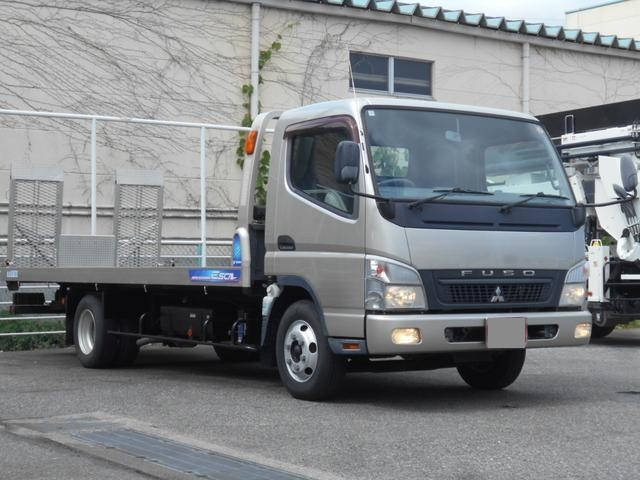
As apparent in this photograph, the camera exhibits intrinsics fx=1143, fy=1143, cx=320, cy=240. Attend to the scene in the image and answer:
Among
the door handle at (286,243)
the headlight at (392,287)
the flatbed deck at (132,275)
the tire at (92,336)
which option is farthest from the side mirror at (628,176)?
the tire at (92,336)

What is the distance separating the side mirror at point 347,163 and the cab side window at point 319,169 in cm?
27

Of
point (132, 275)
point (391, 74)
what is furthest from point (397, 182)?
point (391, 74)

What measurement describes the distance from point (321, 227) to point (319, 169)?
520 mm

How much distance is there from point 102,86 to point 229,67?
229 centimetres

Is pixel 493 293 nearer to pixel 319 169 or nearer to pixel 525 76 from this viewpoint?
pixel 319 169

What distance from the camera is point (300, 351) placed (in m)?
9.61

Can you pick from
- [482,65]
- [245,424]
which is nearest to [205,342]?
[245,424]

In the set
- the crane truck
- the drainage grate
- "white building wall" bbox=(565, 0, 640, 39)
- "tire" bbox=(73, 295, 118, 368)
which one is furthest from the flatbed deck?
"white building wall" bbox=(565, 0, 640, 39)

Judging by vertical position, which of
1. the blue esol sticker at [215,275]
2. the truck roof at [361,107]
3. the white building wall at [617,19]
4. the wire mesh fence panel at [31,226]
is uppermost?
the white building wall at [617,19]

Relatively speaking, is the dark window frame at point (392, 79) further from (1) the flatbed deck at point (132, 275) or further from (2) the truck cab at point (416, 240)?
(2) the truck cab at point (416, 240)

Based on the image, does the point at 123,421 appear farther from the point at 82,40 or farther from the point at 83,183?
the point at 82,40

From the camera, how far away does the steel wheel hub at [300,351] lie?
9.48m

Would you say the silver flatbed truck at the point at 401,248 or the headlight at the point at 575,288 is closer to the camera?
the silver flatbed truck at the point at 401,248

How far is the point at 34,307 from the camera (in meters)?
13.5
